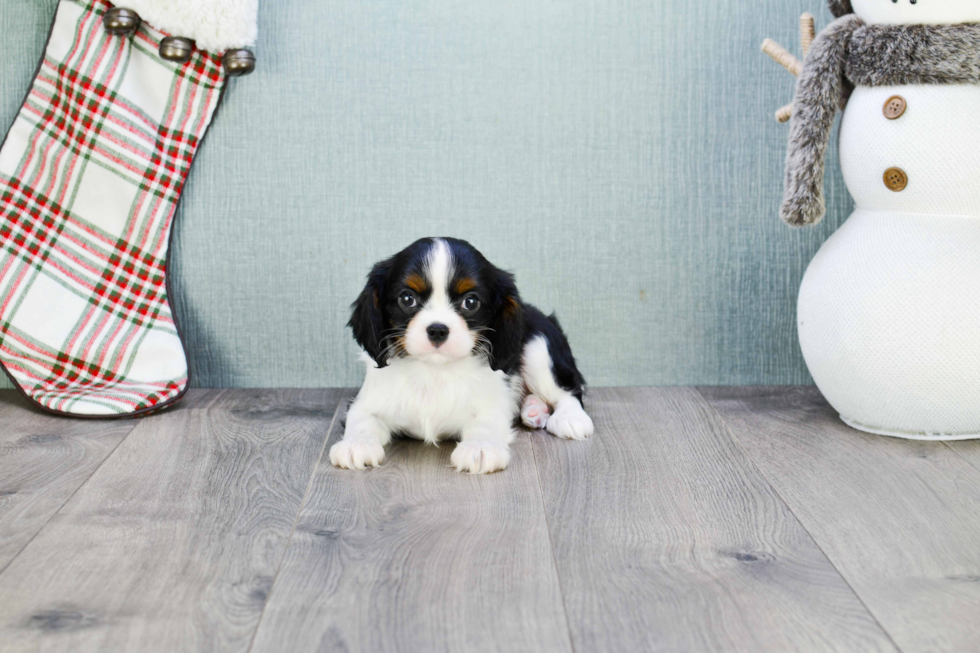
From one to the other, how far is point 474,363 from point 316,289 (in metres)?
0.63

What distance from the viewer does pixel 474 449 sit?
1.75 meters

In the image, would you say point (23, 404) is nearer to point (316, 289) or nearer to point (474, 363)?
point (316, 289)

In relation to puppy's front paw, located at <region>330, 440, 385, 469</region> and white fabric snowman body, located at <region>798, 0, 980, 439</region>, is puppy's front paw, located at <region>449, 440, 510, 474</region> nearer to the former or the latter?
puppy's front paw, located at <region>330, 440, 385, 469</region>

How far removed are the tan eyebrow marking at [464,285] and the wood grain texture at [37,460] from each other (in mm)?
770

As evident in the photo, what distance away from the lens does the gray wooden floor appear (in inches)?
45.0

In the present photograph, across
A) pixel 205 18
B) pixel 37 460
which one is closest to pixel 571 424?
pixel 37 460

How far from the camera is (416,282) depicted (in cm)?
175

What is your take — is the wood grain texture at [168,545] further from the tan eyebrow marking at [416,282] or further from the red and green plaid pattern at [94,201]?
the tan eyebrow marking at [416,282]

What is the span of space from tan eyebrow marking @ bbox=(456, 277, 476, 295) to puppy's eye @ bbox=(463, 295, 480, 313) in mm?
19

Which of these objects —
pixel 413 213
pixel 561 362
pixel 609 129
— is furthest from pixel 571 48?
pixel 561 362

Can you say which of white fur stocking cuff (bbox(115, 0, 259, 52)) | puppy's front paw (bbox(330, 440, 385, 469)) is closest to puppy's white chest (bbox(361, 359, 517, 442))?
puppy's front paw (bbox(330, 440, 385, 469))

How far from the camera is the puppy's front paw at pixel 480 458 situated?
1738 millimetres

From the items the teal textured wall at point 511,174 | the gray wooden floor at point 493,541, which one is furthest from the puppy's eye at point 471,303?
the teal textured wall at point 511,174

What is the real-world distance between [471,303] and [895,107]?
94 cm
